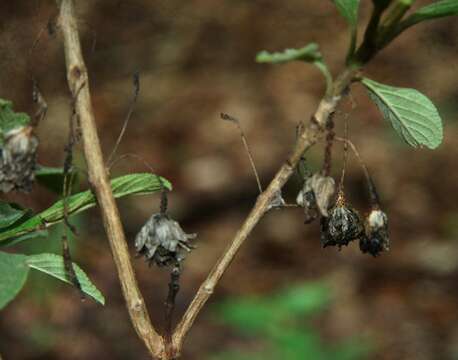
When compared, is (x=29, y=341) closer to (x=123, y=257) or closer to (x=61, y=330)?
(x=61, y=330)

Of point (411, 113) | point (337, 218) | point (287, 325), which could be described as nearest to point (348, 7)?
point (411, 113)

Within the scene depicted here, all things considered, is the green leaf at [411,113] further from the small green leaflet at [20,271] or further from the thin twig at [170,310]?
the small green leaflet at [20,271]

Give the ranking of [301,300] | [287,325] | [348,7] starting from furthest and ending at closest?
[301,300] < [287,325] < [348,7]

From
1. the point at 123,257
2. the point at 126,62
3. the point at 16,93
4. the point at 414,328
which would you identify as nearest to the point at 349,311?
the point at 414,328

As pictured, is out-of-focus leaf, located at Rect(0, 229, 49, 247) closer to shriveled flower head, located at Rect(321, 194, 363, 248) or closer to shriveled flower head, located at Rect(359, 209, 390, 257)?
shriveled flower head, located at Rect(321, 194, 363, 248)

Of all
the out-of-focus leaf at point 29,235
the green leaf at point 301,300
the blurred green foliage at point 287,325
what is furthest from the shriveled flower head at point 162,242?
the green leaf at point 301,300

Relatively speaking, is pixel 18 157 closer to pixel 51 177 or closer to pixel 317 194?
pixel 51 177
